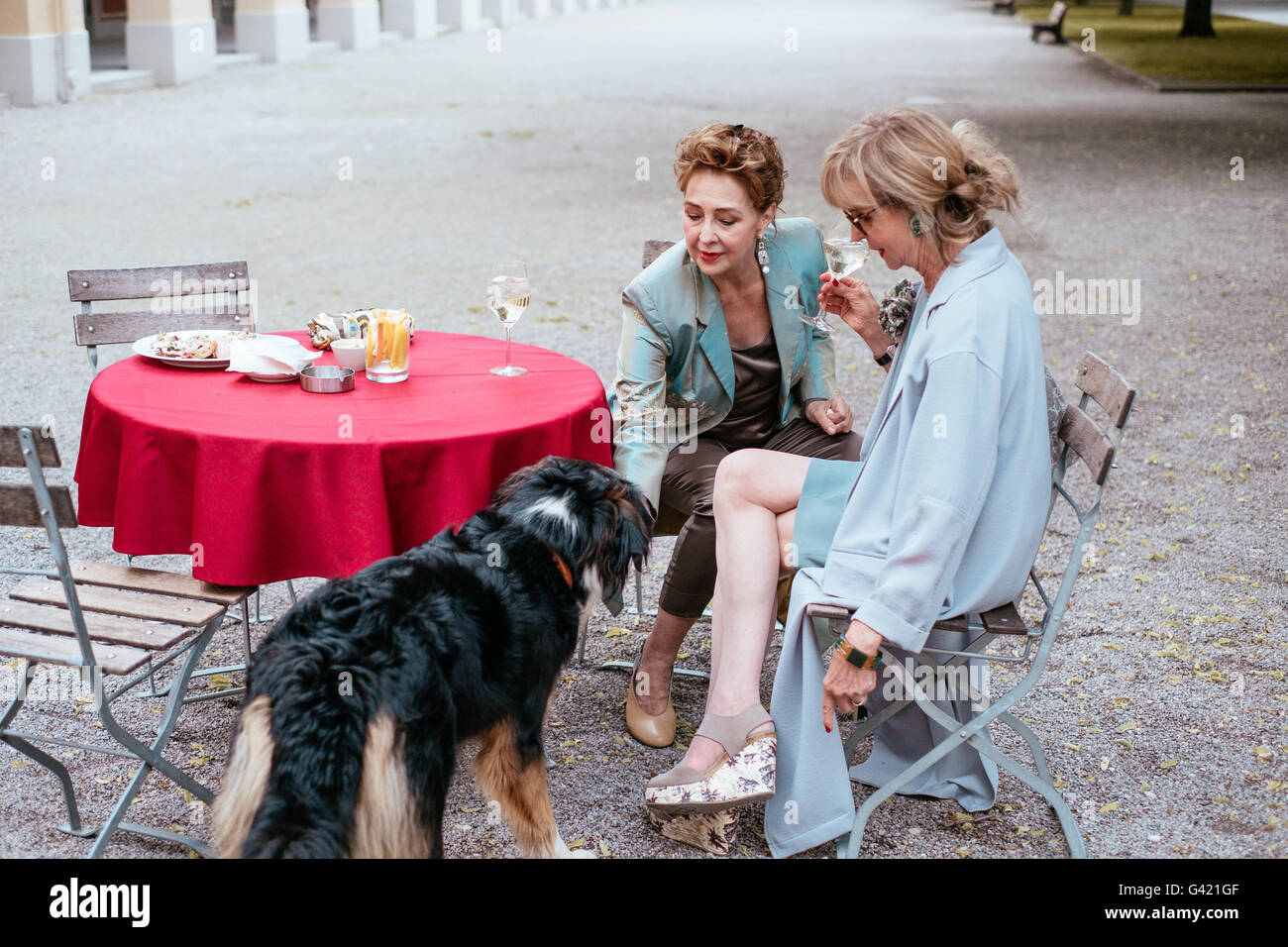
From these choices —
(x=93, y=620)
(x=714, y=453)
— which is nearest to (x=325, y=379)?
(x=93, y=620)

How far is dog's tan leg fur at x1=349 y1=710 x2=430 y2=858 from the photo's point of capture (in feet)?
7.27

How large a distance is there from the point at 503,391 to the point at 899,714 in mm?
1418

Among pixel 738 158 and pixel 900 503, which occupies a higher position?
pixel 738 158

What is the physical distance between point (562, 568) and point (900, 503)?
2.53 ft

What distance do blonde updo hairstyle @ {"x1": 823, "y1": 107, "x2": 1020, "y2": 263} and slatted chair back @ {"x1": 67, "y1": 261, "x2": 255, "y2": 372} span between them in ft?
7.49

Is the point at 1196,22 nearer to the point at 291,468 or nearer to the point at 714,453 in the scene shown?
the point at 714,453

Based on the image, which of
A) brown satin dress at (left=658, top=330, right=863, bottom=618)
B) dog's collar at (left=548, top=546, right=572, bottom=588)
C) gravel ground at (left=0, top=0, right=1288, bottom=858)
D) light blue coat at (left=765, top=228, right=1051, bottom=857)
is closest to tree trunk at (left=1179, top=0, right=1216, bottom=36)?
gravel ground at (left=0, top=0, right=1288, bottom=858)

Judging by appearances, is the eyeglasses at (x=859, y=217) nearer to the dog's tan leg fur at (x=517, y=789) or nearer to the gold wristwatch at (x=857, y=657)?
the gold wristwatch at (x=857, y=657)

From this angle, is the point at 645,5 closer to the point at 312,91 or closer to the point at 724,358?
the point at 312,91

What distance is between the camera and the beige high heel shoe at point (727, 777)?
3016 mm

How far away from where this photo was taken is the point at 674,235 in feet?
35.9
